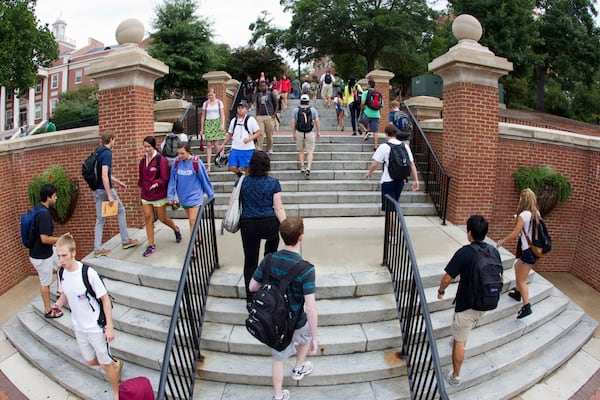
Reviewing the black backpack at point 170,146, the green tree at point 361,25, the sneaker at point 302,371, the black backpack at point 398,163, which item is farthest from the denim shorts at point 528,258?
the green tree at point 361,25

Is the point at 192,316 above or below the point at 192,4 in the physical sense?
below

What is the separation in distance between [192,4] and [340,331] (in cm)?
2454

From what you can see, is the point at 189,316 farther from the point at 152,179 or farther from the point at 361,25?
the point at 361,25

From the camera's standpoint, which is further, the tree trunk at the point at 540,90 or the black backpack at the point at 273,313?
the tree trunk at the point at 540,90

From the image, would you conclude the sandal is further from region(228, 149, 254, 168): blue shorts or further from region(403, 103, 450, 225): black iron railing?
region(403, 103, 450, 225): black iron railing

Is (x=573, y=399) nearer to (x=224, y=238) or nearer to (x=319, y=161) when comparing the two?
(x=224, y=238)

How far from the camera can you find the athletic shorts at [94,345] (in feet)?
11.7

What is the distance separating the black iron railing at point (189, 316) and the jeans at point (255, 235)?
52 centimetres

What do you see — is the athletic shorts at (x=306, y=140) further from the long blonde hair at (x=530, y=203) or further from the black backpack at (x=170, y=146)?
the long blonde hair at (x=530, y=203)

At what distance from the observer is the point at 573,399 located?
13.3 ft

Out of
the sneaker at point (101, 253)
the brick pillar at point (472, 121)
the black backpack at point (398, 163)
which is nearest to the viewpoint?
the black backpack at point (398, 163)

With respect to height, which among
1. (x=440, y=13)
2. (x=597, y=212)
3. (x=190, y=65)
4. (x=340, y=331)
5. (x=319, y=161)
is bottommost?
(x=340, y=331)

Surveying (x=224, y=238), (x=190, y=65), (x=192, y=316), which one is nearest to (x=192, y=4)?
(x=190, y=65)

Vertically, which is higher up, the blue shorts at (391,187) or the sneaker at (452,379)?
the blue shorts at (391,187)
